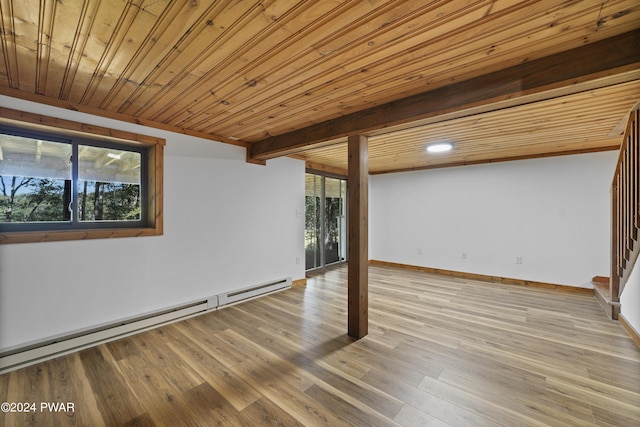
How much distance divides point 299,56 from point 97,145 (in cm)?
247

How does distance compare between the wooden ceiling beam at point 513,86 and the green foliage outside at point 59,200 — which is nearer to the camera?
the wooden ceiling beam at point 513,86

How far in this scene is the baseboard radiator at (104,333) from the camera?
2158mm

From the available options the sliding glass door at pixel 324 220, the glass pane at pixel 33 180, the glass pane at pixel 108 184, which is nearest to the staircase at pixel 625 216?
the sliding glass door at pixel 324 220

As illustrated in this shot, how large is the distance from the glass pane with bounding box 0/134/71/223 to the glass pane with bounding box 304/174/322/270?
3570mm

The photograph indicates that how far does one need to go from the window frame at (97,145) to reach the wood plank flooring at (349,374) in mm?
1097

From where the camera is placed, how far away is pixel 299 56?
165cm

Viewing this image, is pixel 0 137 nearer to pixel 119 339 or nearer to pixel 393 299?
pixel 119 339

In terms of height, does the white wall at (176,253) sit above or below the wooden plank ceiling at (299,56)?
below

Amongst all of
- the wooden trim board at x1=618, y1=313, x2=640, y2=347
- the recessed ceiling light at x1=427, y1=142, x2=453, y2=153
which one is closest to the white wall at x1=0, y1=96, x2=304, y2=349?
the recessed ceiling light at x1=427, y1=142, x2=453, y2=153

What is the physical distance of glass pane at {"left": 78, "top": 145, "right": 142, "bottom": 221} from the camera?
8.74 feet

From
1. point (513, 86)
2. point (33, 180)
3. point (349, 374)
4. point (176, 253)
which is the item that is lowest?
point (349, 374)

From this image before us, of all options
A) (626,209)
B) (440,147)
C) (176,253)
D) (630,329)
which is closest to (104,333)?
(176,253)

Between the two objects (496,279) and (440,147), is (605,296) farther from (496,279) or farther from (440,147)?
(440,147)

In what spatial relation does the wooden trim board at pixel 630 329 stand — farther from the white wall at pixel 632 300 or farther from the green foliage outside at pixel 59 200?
the green foliage outside at pixel 59 200
